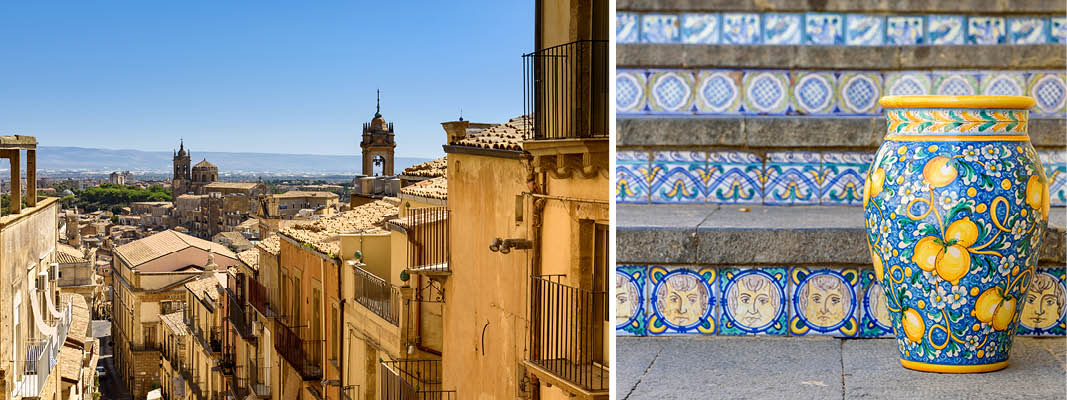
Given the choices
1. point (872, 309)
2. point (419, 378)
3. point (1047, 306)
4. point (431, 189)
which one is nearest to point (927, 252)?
point (872, 309)

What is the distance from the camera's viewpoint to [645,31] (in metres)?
3.41

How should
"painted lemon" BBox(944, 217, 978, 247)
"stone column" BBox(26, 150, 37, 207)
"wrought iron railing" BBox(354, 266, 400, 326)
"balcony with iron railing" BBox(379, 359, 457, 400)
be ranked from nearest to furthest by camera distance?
"painted lemon" BBox(944, 217, 978, 247)
"balcony with iron railing" BBox(379, 359, 457, 400)
"stone column" BBox(26, 150, 37, 207)
"wrought iron railing" BBox(354, 266, 400, 326)

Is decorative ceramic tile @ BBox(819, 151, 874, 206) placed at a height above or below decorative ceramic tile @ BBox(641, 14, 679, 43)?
below

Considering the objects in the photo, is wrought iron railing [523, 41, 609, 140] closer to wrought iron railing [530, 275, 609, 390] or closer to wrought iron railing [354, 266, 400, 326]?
wrought iron railing [530, 275, 609, 390]

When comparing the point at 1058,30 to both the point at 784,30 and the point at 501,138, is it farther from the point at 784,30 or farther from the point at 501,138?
the point at 501,138

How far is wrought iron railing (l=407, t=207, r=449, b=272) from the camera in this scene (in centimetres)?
704

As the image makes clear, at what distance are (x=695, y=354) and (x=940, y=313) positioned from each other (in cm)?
58

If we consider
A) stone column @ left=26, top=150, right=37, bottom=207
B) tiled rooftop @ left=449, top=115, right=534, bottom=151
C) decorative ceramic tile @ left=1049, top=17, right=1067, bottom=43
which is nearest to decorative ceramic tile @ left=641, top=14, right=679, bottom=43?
decorative ceramic tile @ left=1049, top=17, right=1067, bottom=43

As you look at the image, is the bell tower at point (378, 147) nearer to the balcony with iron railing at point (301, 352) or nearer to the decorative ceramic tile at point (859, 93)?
the balcony with iron railing at point (301, 352)

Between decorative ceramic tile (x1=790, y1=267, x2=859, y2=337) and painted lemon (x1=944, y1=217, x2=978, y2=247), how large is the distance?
47cm

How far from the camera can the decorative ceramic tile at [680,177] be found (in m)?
3.21

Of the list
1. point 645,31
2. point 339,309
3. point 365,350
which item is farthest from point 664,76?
point 339,309

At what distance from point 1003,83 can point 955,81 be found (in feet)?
0.48

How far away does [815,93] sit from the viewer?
10.8ft
